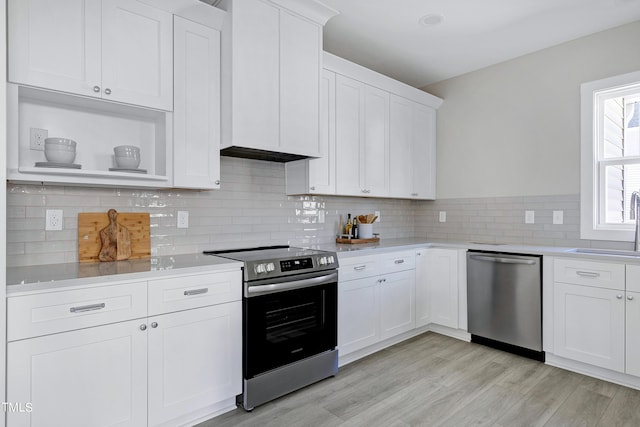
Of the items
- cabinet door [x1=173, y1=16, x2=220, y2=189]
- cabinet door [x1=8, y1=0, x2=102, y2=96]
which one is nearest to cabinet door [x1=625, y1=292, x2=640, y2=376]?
cabinet door [x1=173, y1=16, x2=220, y2=189]

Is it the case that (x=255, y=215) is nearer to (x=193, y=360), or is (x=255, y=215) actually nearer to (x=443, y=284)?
(x=193, y=360)

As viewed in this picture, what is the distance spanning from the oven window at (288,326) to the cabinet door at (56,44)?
1514mm

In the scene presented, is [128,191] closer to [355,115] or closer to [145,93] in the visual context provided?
[145,93]

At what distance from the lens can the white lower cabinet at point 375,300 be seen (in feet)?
9.29

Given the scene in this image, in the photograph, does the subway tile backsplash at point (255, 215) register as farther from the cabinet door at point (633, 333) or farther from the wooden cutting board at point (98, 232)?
the cabinet door at point (633, 333)

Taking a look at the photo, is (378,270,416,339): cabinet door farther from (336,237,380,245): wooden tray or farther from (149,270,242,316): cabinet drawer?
(149,270,242,316): cabinet drawer

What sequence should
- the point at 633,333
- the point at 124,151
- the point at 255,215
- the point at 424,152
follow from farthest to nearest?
the point at 424,152 < the point at 255,215 < the point at 633,333 < the point at 124,151

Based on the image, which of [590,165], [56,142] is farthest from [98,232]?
[590,165]

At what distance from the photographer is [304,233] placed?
11.1ft

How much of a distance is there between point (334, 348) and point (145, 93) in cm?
205

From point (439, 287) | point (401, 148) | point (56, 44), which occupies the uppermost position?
point (56, 44)

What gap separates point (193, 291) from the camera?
2014mm

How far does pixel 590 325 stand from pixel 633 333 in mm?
241

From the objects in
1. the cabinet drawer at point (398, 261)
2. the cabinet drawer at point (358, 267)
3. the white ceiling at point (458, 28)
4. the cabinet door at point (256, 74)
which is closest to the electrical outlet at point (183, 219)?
the cabinet door at point (256, 74)
